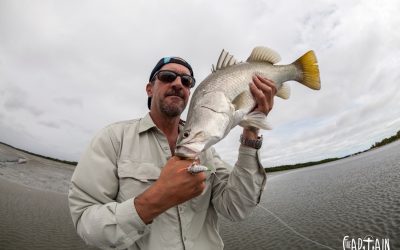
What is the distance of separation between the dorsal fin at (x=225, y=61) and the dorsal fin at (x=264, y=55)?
27 centimetres

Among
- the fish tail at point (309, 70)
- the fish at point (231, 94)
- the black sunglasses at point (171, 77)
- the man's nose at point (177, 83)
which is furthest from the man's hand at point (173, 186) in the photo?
the fish tail at point (309, 70)

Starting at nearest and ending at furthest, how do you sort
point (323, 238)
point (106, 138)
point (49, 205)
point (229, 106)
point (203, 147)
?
point (203, 147)
point (229, 106)
point (106, 138)
point (323, 238)
point (49, 205)

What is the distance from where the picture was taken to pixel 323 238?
757 centimetres

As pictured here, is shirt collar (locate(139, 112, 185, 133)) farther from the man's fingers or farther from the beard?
the man's fingers

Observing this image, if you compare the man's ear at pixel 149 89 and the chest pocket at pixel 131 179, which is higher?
the man's ear at pixel 149 89

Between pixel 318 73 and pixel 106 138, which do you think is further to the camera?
pixel 318 73

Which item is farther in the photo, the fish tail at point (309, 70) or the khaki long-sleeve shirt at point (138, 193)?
the fish tail at point (309, 70)

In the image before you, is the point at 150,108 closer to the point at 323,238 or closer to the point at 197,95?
the point at 197,95

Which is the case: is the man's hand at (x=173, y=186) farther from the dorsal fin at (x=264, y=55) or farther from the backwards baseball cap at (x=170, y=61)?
the backwards baseball cap at (x=170, y=61)

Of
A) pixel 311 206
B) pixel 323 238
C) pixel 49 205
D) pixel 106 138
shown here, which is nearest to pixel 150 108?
pixel 106 138

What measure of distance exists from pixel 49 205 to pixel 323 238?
516 inches

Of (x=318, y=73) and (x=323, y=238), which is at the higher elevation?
(x=318, y=73)

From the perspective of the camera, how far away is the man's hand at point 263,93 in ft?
11.3

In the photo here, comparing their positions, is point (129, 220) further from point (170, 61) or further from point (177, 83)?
point (170, 61)
